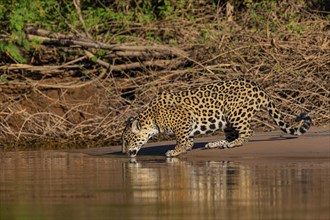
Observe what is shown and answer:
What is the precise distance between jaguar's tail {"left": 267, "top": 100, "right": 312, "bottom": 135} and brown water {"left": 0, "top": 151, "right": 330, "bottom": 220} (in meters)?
1.78

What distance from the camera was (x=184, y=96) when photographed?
15023mm

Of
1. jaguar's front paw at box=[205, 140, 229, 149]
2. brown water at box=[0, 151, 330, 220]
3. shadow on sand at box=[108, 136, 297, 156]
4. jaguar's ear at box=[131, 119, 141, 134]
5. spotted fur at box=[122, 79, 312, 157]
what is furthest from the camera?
shadow on sand at box=[108, 136, 297, 156]

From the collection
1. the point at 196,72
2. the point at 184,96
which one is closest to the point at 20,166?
the point at 184,96

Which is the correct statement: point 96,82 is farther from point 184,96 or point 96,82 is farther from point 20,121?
point 184,96

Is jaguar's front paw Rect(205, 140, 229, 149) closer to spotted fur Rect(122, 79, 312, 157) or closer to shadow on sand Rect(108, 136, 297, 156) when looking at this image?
spotted fur Rect(122, 79, 312, 157)

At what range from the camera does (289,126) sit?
49.2ft

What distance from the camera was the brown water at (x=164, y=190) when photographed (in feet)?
29.5

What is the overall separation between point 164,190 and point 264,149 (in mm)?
3742

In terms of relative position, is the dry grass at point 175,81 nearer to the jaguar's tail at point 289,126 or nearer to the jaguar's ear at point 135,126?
the jaguar's tail at point 289,126

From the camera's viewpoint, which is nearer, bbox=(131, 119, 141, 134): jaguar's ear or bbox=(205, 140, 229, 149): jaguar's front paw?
bbox=(205, 140, 229, 149): jaguar's front paw

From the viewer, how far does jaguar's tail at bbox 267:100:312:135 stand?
580 inches

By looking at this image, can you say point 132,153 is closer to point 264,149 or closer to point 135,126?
point 135,126

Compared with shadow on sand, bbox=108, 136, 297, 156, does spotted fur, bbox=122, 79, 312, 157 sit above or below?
above

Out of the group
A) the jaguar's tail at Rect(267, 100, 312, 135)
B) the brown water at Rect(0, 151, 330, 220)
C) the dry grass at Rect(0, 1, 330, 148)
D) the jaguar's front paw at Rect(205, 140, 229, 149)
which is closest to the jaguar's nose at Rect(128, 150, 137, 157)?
the brown water at Rect(0, 151, 330, 220)
